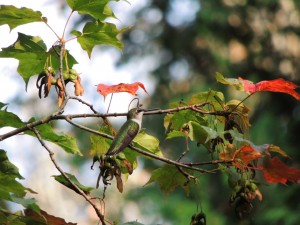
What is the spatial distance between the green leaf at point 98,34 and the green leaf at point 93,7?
0.07ft

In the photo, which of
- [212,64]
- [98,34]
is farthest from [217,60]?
[98,34]

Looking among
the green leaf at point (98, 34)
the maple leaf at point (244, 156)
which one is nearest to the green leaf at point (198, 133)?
the maple leaf at point (244, 156)

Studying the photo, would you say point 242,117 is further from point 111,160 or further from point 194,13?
point 194,13

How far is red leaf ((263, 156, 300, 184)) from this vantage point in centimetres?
128

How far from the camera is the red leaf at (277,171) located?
4.20ft

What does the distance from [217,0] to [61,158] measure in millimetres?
3533

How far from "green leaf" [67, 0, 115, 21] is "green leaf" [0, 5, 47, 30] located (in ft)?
0.26

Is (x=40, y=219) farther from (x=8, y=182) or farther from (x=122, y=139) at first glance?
(x=122, y=139)

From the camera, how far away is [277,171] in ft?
4.21

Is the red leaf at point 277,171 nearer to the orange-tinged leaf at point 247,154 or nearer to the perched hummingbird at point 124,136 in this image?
the orange-tinged leaf at point 247,154

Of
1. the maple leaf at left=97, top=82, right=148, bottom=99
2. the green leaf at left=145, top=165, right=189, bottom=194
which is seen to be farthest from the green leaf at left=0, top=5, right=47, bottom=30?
the green leaf at left=145, top=165, right=189, bottom=194

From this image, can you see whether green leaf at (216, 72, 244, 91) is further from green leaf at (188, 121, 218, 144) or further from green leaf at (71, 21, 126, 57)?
green leaf at (71, 21, 126, 57)

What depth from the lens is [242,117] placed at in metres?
1.39

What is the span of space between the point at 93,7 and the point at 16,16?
17 centimetres
